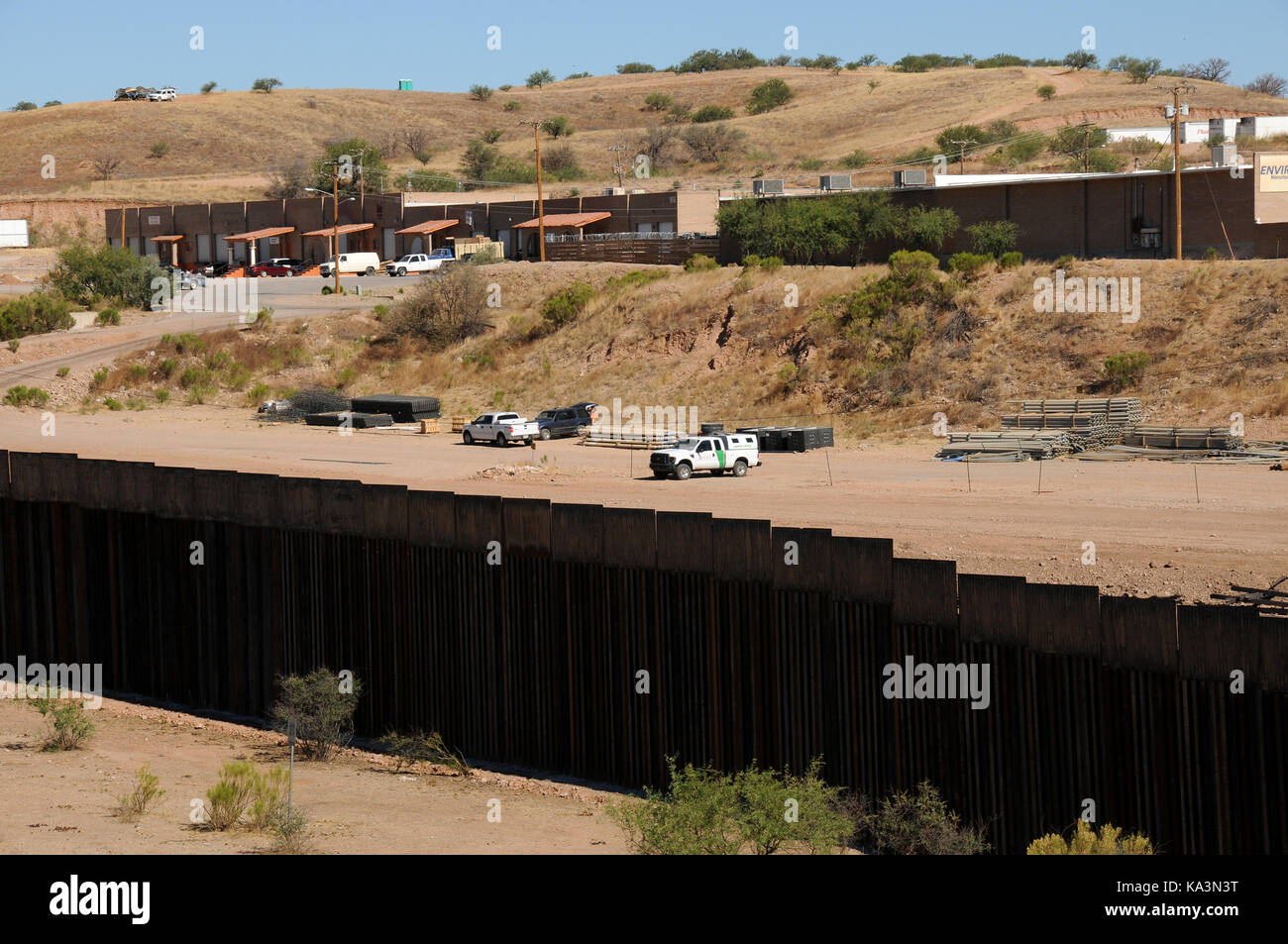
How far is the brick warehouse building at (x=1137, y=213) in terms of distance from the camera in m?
54.2

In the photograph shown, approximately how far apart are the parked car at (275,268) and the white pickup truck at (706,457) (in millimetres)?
59837

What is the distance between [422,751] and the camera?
737 inches

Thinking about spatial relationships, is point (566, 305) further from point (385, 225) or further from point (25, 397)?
point (385, 225)

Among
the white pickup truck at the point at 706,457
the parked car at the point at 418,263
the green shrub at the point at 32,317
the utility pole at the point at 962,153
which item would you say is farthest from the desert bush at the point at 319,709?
the utility pole at the point at 962,153

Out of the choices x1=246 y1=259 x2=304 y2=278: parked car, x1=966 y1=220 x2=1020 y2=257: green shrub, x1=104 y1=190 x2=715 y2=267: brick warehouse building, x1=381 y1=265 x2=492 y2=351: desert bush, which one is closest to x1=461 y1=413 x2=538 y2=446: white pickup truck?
x1=381 y1=265 x2=492 y2=351: desert bush

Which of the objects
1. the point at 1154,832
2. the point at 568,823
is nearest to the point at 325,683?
the point at 568,823

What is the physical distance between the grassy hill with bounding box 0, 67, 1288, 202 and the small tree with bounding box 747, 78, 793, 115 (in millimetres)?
1766

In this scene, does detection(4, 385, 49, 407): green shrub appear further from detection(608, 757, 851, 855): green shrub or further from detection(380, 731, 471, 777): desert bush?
detection(608, 757, 851, 855): green shrub

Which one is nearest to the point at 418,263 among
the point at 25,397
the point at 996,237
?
the point at 25,397

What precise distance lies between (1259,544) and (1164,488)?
25.1ft

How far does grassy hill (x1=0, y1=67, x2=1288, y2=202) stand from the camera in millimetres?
129612

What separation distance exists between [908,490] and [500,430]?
17.4m

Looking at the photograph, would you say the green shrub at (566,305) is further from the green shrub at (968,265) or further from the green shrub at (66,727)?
the green shrub at (66,727)
